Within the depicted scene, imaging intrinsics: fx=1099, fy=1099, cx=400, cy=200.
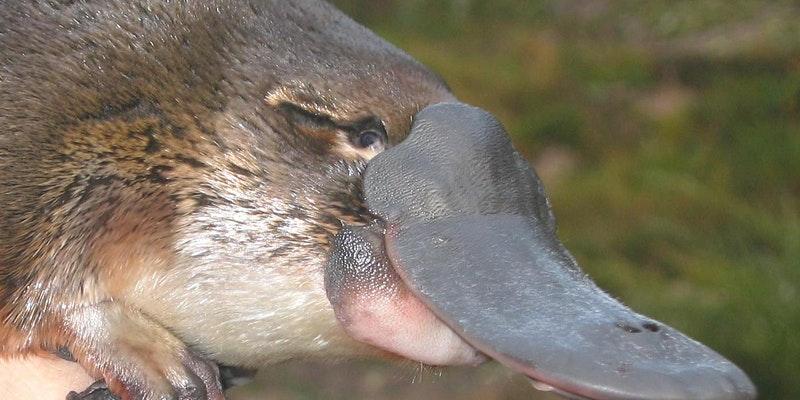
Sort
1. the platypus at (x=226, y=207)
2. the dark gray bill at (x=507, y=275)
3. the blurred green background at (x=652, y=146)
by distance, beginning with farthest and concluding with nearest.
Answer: the blurred green background at (x=652, y=146)
the platypus at (x=226, y=207)
the dark gray bill at (x=507, y=275)

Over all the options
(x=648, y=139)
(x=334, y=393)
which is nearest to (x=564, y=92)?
(x=648, y=139)

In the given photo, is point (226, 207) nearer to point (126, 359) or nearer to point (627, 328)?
point (126, 359)

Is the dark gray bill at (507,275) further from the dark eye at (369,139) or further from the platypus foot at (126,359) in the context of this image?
the platypus foot at (126,359)

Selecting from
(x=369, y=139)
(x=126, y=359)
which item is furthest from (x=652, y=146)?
(x=126, y=359)

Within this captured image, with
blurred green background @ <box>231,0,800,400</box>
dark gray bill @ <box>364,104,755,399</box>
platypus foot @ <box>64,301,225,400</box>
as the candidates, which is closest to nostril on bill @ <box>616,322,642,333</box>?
dark gray bill @ <box>364,104,755,399</box>

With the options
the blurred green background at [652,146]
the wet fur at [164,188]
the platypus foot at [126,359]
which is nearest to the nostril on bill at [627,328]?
the wet fur at [164,188]

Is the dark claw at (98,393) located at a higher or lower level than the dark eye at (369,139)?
lower

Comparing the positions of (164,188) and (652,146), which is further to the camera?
(652,146)

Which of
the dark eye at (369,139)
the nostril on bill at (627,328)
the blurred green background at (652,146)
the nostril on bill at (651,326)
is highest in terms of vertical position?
the dark eye at (369,139)
